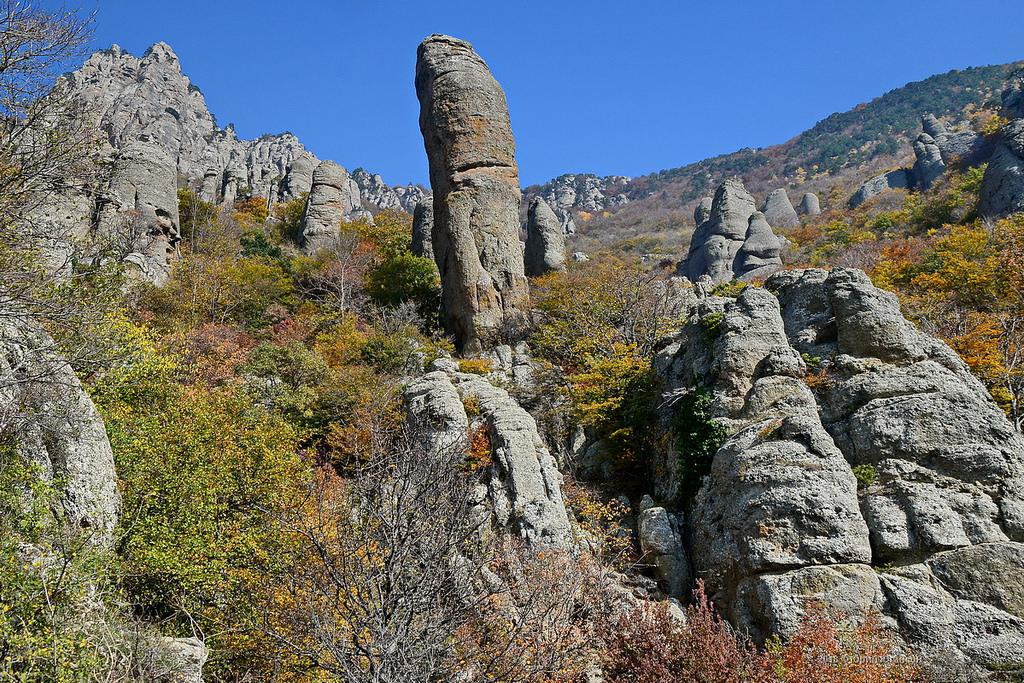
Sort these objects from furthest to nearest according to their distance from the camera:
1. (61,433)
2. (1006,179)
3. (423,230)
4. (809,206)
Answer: (809,206) → (423,230) → (1006,179) → (61,433)

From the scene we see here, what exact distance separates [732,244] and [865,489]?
40.2 metres

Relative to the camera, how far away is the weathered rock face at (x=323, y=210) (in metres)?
39.5

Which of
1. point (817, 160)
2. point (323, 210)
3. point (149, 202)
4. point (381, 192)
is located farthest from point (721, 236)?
point (381, 192)

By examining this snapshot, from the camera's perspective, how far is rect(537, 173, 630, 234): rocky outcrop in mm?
118312

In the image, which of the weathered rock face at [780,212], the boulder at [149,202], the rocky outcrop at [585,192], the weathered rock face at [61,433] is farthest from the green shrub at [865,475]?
the rocky outcrop at [585,192]

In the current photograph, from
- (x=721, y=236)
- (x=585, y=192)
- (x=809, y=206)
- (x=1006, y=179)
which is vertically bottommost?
(x=1006, y=179)

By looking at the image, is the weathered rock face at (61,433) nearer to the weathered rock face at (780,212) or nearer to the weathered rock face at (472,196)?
the weathered rock face at (472,196)

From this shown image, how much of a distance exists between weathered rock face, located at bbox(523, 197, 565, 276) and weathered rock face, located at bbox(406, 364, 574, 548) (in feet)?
53.8

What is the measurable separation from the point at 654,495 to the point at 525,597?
5.87 m

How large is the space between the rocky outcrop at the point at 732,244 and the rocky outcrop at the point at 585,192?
5789 centimetres

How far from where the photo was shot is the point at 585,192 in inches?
4860

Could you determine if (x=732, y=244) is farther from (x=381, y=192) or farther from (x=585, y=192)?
(x=381, y=192)

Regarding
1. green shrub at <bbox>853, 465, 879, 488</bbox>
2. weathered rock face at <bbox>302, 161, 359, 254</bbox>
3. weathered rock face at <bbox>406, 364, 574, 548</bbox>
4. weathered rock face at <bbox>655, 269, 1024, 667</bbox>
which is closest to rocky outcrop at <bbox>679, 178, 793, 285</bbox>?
weathered rock face at <bbox>302, 161, 359, 254</bbox>

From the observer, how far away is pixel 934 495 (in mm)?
10516
